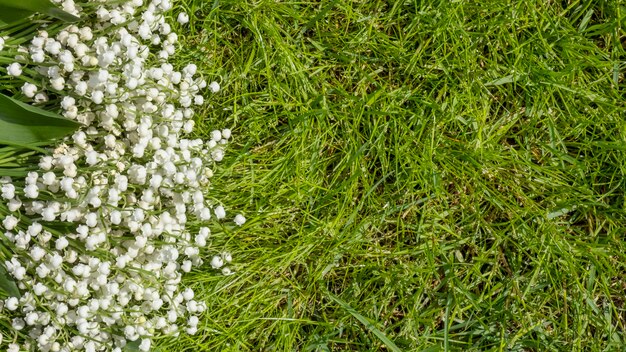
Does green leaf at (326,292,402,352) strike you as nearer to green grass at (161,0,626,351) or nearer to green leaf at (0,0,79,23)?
green grass at (161,0,626,351)

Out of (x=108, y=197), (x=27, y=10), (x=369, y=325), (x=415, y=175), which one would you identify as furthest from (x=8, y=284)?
(x=415, y=175)

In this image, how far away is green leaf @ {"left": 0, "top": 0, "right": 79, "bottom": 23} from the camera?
67.5 inches

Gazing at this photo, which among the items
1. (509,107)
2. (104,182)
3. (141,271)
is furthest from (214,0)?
(509,107)

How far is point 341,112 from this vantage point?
2.11 meters

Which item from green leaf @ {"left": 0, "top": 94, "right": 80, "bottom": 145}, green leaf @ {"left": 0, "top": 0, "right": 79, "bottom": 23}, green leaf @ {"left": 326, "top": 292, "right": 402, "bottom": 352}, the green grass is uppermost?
green leaf @ {"left": 0, "top": 0, "right": 79, "bottom": 23}

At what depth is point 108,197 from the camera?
5.90 ft

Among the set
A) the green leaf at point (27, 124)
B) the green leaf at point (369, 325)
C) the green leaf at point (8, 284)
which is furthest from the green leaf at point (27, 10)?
the green leaf at point (369, 325)

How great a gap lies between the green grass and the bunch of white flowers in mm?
159

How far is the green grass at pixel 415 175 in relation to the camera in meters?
2.08

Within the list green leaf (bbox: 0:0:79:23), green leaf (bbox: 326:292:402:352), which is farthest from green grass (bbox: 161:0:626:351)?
green leaf (bbox: 0:0:79:23)

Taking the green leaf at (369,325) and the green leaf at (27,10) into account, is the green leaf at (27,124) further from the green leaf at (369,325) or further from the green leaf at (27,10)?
the green leaf at (369,325)

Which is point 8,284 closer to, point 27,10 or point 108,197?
point 108,197

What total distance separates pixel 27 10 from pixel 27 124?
11.3 inches

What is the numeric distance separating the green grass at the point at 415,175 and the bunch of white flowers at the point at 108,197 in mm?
159
